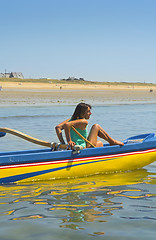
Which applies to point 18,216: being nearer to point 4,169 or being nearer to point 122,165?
point 4,169

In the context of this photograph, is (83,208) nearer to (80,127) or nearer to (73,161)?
(73,161)

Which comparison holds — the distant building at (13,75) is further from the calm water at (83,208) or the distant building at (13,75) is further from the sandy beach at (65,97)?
the calm water at (83,208)

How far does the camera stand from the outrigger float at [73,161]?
6.51 metres

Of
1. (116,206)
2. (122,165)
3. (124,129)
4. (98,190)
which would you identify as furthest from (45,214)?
(124,129)

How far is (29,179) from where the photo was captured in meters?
6.70

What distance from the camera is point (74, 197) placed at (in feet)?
18.6

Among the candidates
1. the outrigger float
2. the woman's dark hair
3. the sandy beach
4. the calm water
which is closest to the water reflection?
the calm water

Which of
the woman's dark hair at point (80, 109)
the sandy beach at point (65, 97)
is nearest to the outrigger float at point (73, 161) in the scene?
the woman's dark hair at point (80, 109)

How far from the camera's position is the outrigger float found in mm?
6508

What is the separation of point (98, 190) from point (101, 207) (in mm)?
1013

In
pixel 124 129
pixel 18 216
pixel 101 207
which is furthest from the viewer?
pixel 124 129

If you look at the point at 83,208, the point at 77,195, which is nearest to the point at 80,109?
the point at 77,195

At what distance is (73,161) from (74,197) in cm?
135

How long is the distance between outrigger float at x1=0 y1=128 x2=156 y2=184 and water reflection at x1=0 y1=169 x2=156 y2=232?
0.15 m
